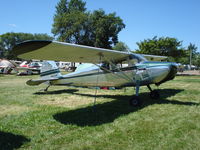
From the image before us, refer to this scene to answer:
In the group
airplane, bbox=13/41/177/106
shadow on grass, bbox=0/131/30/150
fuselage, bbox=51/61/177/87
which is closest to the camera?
shadow on grass, bbox=0/131/30/150

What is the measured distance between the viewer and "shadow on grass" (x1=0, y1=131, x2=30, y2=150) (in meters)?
3.31

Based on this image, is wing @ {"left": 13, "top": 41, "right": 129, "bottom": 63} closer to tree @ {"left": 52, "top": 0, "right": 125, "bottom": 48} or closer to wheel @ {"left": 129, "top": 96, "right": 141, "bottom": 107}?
wheel @ {"left": 129, "top": 96, "right": 141, "bottom": 107}

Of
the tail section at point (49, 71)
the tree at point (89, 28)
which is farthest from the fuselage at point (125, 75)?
the tree at point (89, 28)

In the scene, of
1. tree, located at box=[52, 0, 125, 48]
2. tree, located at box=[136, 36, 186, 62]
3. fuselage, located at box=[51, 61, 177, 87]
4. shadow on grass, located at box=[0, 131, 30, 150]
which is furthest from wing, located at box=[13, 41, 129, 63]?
tree, located at box=[52, 0, 125, 48]

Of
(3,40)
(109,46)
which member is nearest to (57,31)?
(109,46)

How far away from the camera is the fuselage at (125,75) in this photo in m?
6.72

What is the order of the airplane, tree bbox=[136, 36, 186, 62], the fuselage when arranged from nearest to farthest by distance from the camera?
the airplane, the fuselage, tree bbox=[136, 36, 186, 62]

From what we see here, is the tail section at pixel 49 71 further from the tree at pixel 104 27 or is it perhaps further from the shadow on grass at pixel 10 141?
the tree at pixel 104 27

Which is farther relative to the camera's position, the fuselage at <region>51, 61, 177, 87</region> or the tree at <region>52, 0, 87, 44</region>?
the tree at <region>52, 0, 87, 44</region>

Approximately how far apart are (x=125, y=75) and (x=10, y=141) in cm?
479

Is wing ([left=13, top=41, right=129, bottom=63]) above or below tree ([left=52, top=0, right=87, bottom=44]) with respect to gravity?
below

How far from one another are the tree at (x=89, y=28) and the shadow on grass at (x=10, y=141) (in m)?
38.6

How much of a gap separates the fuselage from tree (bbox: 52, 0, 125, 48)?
33982 millimetres

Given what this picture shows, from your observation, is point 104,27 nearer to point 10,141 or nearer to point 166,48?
point 166,48
